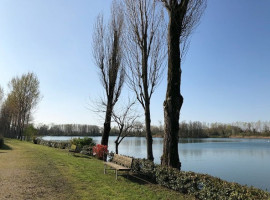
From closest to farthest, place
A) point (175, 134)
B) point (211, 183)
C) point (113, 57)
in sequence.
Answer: point (211, 183), point (175, 134), point (113, 57)

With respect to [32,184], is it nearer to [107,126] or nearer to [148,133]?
[148,133]

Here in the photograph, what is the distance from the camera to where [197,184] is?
602cm

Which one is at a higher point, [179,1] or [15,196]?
[179,1]

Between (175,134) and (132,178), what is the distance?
2326 mm

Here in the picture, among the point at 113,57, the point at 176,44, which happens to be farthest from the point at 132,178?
the point at 113,57

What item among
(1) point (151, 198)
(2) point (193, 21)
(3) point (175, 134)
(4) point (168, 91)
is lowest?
(1) point (151, 198)

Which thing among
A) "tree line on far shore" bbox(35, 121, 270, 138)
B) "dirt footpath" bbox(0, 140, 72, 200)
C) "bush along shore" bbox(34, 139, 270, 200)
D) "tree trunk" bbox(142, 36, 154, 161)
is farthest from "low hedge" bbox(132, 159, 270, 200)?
"tree line on far shore" bbox(35, 121, 270, 138)

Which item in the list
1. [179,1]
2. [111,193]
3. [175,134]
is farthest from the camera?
[179,1]

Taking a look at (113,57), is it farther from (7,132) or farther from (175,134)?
(7,132)

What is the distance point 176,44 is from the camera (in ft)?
26.2

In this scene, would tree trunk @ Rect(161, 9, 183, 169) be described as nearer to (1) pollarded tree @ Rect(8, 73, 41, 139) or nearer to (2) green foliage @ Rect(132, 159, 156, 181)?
(2) green foliage @ Rect(132, 159, 156, 181)

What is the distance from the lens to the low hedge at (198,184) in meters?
4.84

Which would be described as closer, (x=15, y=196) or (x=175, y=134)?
(x=15, y=196)

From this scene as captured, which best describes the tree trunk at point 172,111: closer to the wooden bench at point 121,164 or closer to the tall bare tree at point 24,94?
the wooden bench at point 121,164
